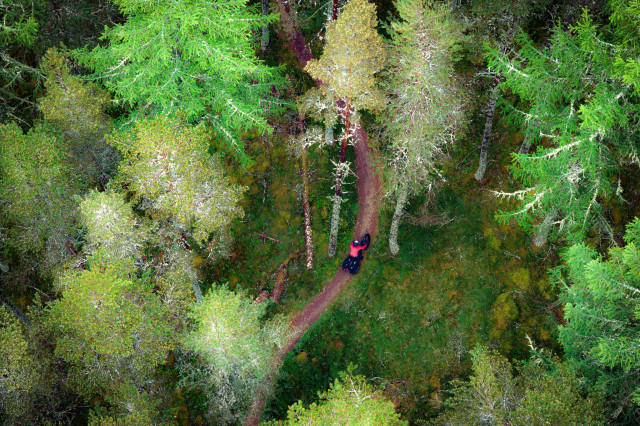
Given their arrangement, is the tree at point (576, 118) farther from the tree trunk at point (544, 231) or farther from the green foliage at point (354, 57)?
the green foliage at point (354, 57)

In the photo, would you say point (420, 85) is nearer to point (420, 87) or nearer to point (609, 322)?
point (420, 87)

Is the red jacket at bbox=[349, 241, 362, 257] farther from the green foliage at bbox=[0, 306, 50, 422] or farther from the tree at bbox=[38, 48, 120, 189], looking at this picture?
the green foliage at bbox=[0, 306, 50, 422]

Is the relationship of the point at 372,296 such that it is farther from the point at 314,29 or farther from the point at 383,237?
the point at 314,29

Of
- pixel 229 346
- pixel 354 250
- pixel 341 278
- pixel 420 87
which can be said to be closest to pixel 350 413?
pixel 229 346

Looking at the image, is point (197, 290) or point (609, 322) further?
point (197, 290)

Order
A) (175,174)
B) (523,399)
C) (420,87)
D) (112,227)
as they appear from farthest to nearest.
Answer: (112,227), (175,174), (523,399), (420,87)

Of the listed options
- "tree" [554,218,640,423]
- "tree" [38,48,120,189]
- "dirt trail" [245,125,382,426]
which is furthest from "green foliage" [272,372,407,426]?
"tree" [38,48,120,189]
